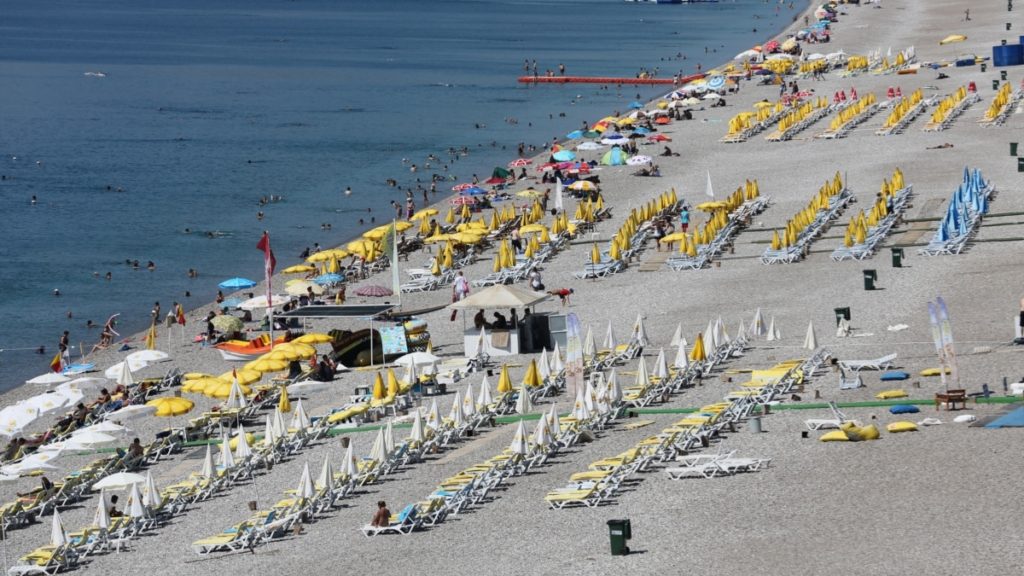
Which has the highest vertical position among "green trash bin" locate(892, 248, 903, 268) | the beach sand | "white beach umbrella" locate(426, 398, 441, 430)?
"green trash bin" locate(892, 248, 903, 268)

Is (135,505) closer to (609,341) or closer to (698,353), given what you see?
(698,353)

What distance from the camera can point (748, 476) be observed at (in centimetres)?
2670

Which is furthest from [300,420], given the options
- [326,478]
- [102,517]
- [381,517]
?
[381,517]

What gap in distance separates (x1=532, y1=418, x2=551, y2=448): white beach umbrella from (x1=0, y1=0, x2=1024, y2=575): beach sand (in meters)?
0.41

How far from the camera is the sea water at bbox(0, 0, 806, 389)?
63625mm

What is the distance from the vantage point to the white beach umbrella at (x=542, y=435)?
93.7ft

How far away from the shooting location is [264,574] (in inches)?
972

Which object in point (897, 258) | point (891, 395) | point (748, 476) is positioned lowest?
point (748, 476)

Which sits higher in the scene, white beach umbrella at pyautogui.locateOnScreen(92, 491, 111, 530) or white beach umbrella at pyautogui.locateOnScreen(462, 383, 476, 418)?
white beach umbrella at pyautogui.locateOnScreen(462, 383, 476, 418)

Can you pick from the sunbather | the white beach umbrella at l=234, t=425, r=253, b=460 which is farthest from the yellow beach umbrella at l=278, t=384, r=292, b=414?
the sunbather

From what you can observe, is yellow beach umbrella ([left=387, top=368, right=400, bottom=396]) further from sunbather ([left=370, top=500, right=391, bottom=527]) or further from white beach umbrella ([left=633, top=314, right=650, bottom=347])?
sunbather ([left=370, top=500, right=391, bottom=527])

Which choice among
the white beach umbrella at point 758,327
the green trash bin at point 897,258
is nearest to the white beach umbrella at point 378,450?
the white beach umbrella at point 758,327

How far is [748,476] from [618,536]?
4123mm

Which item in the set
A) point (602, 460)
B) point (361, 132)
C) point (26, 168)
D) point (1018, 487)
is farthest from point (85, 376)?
point (361, 132)
